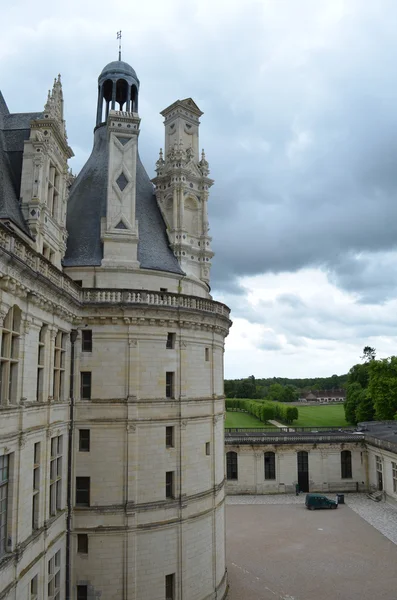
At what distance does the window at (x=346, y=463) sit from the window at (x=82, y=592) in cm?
3743

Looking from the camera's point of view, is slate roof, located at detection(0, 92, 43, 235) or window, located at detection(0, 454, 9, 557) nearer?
window, located at detection(0, 454, 9, 557)

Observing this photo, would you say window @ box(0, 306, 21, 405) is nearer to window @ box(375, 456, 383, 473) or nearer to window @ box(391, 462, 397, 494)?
window @ box(391, 462, 397, 494)

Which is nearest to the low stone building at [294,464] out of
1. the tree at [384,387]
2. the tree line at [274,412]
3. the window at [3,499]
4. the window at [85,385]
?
the tree at [384,387]

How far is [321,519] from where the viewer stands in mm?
43656

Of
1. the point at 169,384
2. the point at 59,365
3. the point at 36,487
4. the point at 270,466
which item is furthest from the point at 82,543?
the point at 270,466

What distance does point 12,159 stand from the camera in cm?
2377

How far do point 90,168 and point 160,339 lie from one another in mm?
13690

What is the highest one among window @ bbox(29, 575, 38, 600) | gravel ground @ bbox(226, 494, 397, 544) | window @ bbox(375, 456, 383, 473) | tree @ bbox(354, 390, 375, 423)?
tree @ bbox(354, 390, 375, 423)

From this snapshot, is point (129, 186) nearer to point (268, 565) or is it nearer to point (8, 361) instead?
point (8, 361)

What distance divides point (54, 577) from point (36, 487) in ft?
17.1

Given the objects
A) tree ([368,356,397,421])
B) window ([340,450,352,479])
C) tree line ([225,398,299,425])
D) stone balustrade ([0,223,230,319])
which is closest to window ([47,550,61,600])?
stone balustrade ([0,223,230,319])

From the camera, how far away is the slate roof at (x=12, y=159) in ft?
69.8

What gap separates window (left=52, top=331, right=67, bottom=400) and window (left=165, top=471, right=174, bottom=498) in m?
7.43

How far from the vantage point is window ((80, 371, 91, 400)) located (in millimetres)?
25281
